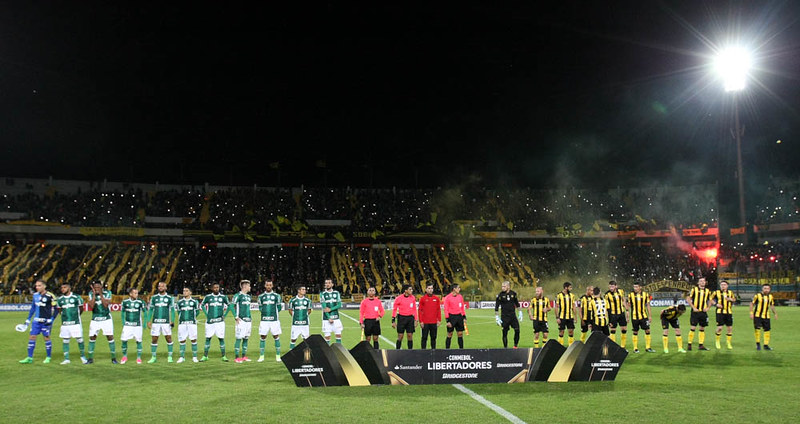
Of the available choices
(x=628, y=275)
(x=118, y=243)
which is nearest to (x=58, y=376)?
(x=118, y=243)

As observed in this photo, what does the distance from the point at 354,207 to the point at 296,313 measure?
138 ft

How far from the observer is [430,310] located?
54.7ft

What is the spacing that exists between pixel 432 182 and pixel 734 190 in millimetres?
27468

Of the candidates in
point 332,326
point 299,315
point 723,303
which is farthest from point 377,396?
point 723,303

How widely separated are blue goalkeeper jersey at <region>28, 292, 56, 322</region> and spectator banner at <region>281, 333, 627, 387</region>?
878 cm

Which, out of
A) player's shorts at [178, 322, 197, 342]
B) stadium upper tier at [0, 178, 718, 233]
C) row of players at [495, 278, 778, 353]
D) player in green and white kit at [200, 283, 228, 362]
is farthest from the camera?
stadium upper tier at [0, 178, 718, 233]

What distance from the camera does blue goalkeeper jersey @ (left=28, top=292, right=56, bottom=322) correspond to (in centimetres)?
1609

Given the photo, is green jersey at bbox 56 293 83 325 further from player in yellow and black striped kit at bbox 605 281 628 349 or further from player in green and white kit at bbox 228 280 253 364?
player in yellow and black striped kit at bbox 605 281 628 349

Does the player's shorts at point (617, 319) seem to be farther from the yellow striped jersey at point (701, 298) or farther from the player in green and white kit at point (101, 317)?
the player in green and white kit at point (101, 317)

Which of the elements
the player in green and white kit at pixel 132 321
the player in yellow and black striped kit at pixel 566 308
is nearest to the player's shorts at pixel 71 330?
the player in green and white kit at pixel 132 321

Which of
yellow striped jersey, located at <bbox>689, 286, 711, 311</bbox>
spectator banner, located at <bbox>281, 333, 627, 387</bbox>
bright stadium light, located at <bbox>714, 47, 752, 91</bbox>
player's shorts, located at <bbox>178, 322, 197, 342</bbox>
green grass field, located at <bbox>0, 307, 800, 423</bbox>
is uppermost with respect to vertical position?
bright stadium light, located at <bbox>714, 47, 752, 91</bbox>

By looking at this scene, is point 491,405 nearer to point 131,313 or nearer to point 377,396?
point 377,396

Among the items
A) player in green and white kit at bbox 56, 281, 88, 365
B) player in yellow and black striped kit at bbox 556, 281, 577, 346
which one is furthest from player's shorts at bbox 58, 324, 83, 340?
player in yellow and black striped kit at bbox 556, 281, 577, 346

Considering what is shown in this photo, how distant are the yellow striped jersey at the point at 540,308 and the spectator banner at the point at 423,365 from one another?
18.4 ft
